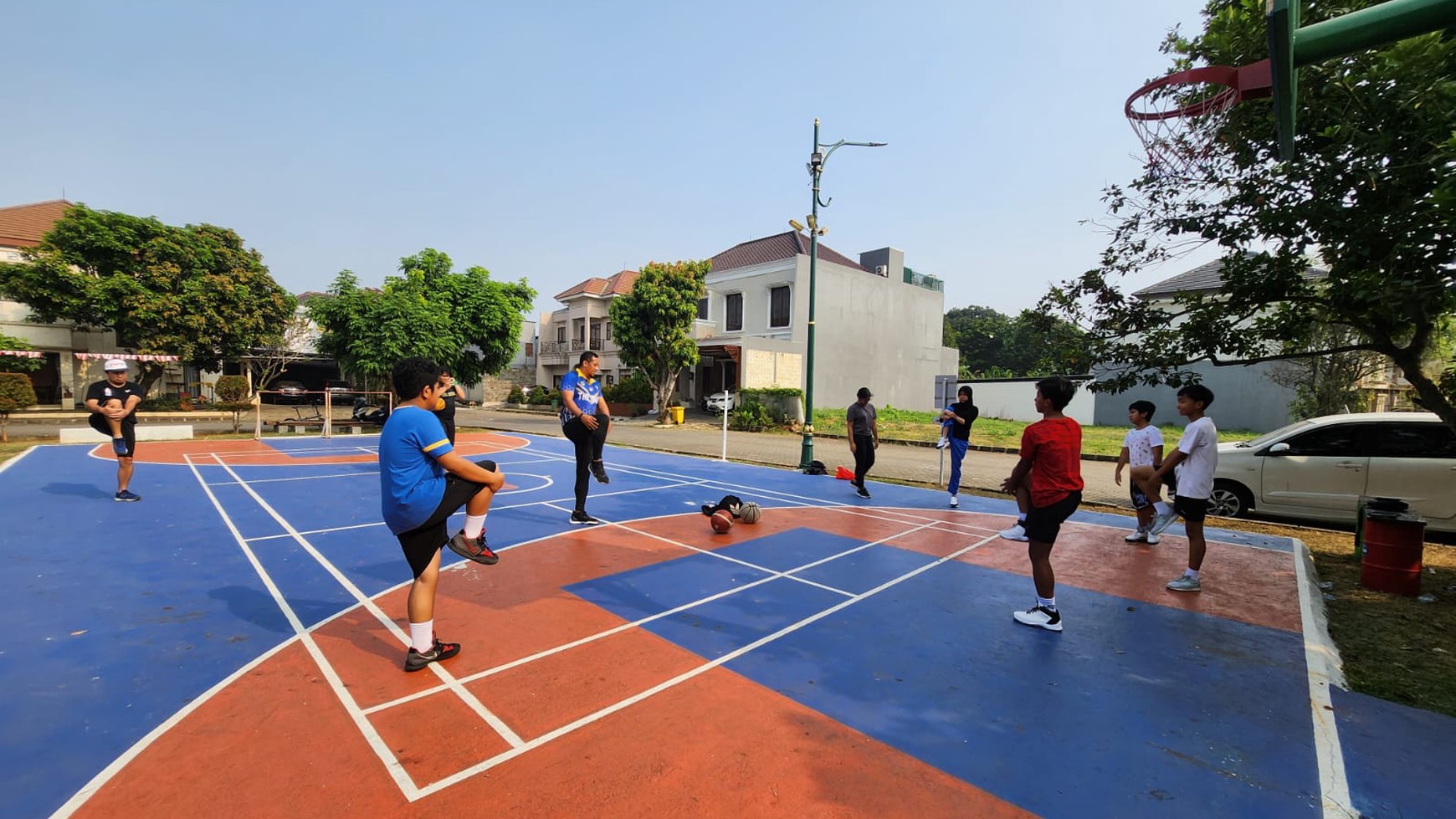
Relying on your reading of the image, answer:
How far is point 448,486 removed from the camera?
3689 mm

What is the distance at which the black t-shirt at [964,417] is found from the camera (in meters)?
9.11

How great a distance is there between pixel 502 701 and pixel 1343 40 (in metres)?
5.29

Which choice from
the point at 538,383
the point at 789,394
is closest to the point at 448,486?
the point at 789,394

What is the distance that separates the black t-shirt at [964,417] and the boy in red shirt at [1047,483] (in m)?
4.76

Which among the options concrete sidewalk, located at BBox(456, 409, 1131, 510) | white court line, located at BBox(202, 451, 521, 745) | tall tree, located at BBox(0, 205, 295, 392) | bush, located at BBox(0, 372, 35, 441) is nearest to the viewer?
white court line, located at BBox(202, 451, 521, 745)

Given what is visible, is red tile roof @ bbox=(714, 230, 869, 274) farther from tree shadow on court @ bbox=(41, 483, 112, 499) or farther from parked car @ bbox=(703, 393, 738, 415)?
tree shadow on court @ bbox=(41, 483, 112, 499)

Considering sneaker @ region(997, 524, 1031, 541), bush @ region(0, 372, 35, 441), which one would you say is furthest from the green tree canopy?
sneaker @ region(997, 524, 1031, 541)

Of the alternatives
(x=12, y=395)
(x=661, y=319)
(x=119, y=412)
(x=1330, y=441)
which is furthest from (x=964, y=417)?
(x=12, y=395)

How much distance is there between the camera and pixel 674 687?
3.39 meters

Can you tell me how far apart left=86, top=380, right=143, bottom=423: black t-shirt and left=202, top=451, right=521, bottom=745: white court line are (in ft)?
7.30

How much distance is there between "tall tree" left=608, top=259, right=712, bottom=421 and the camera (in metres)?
26.0

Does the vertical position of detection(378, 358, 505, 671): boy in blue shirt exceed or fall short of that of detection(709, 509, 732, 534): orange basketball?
it exceeds it

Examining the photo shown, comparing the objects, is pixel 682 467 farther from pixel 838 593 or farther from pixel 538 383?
pixel 538 383

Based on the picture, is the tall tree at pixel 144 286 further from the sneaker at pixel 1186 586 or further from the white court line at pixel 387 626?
the sneaker at pixel 1186 586
